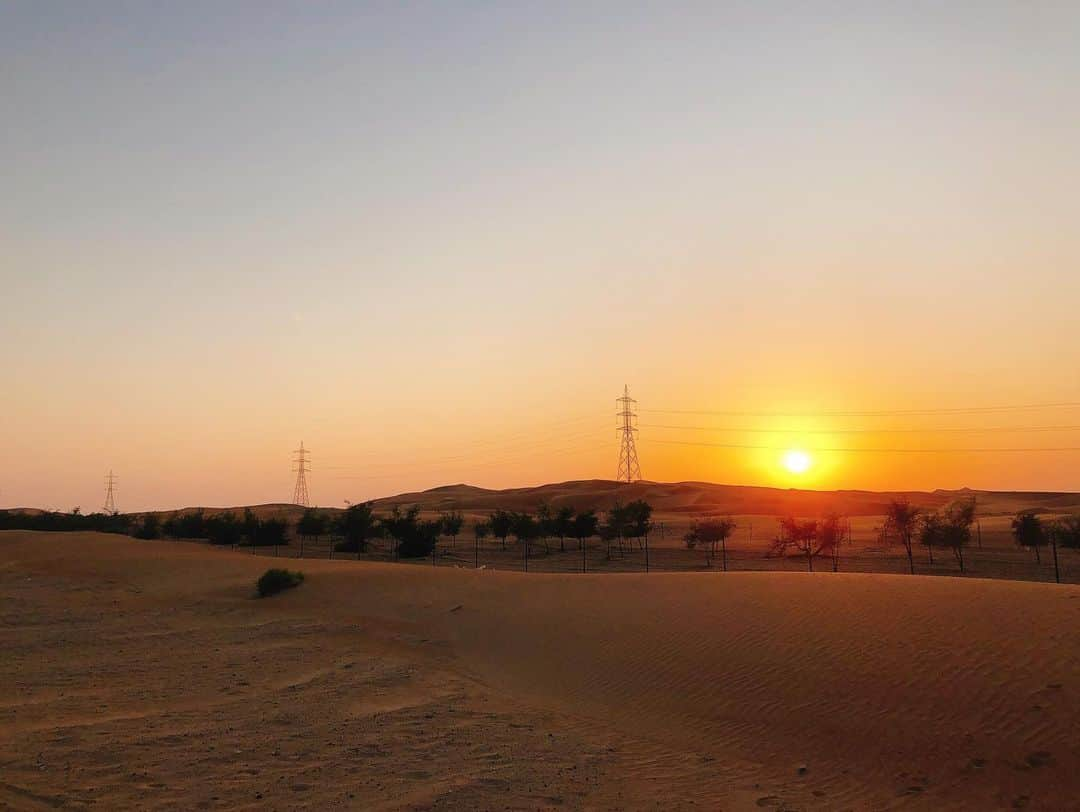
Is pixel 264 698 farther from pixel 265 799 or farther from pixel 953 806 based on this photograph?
pixel 953 806

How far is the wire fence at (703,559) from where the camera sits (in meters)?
42.2

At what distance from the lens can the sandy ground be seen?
36.5ft

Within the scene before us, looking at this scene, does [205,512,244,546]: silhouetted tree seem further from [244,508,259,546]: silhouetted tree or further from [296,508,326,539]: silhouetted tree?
[296,508,326,539]: silhouetted tree

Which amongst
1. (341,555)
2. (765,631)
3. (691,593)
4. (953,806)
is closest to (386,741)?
(953,806)

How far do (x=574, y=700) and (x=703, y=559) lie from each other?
115 ft

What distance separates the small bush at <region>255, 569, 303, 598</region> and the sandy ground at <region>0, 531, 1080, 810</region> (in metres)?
3.21

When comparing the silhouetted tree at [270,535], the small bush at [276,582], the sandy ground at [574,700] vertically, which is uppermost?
the silhouetted tree at [270,535]

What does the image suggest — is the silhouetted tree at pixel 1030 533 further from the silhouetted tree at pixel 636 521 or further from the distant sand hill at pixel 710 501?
the distant sand hill at pixel 710 501

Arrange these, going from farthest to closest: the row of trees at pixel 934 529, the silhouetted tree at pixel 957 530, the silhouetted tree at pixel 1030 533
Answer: the silhouetted tree at pixel 1030 533
the row of trees at pixel 934 529
the silhouetted tree at pixel 957 530

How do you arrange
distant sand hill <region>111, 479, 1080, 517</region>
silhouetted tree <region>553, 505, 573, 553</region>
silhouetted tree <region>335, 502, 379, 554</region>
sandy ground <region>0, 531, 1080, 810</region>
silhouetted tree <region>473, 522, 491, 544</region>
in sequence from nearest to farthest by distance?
sandy ground <region>0, 531, 1080, 810</region> → silhouetted tree <region>335, 502, 379, 554</region> → silhouetted tree <region>553, 505, 573, 553</region> → silhouetted tree <region>473, 522, 491, 544</region> → distant sand hill <region>111, 479, 1080, 517</region>

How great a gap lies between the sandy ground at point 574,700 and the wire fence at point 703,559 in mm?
16454

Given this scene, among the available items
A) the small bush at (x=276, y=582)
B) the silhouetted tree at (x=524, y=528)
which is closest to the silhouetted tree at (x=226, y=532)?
the silhouetted tree at (x=524, y=528)

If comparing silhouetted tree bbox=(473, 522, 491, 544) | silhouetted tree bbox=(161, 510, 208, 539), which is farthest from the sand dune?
silhouetted tree bbox=(161, 510, 208, 539)

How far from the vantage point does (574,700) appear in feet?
53.9
